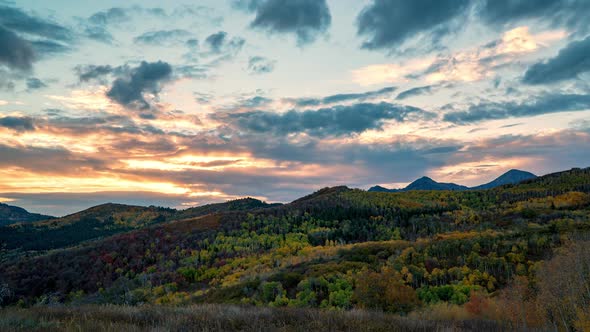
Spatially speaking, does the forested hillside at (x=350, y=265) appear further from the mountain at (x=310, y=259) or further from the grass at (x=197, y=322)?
the grass at (x=197, y=322)

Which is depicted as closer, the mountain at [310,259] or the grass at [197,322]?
Answer: the grass at [197,322]

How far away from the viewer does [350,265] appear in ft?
227

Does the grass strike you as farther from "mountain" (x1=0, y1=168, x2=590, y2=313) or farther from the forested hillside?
"mountain" (x1=0, y1=168, x2=590, y2=313)

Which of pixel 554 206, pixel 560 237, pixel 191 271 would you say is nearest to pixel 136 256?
pixel 191 271

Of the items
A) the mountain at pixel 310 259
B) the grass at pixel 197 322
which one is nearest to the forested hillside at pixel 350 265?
the mountain at pixel 310 259

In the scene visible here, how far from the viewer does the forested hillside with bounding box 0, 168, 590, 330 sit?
34.7 meters

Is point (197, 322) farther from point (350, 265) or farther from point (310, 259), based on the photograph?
point (310, 259)

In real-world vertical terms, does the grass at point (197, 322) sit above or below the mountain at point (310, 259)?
above

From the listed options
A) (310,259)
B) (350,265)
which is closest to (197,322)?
(350,265)

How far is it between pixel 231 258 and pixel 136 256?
4325cm

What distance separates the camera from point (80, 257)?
135250 mm

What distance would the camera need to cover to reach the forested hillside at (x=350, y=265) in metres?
34.7

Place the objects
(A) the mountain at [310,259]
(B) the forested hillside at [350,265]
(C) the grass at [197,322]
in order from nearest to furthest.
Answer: (C) the grass at [197,322] < (B) the forested hillside at [350,265] < (A) the mountain at [310,259]

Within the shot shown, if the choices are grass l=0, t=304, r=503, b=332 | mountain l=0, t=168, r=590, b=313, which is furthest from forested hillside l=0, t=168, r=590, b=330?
grass l=0, t=304, r=503, b=332
